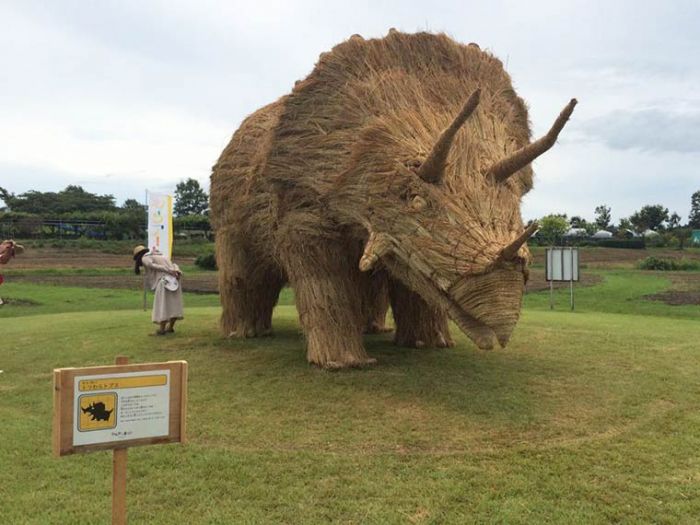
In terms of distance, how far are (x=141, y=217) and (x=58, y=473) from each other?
42.7 metres

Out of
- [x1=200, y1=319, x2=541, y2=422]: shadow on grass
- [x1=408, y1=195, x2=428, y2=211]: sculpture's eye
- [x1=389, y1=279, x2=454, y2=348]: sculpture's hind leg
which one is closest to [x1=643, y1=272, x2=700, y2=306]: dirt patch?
[x1=389, y1=279, x2=454, y2=348]: sculpture's hind leg

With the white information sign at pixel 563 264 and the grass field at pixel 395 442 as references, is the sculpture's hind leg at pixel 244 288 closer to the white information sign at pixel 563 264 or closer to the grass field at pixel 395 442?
the grass field at pixel 395 442

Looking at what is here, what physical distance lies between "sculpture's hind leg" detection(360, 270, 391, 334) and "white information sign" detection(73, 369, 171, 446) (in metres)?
3.86

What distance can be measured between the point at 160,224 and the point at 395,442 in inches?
374

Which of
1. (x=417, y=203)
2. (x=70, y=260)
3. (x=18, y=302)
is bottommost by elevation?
(x=18, y=302)

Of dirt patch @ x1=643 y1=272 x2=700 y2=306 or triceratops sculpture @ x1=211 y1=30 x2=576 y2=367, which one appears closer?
triceratops sculpture @ x1=211 y1=30 x2=576 y2=367

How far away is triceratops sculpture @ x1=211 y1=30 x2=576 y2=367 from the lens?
4.48 metres

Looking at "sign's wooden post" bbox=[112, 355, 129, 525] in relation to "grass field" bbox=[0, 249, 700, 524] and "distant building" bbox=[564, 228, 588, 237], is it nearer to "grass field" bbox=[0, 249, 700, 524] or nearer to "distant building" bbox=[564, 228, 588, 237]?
"grass field" bbox=[0, 249, 700, 524]

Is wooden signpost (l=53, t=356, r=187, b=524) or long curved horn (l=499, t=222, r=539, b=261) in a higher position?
long curved horn (l=499, t=222, r=539, b=261)

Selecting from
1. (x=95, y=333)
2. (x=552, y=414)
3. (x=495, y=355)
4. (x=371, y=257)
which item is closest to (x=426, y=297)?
(x=371, y=257)

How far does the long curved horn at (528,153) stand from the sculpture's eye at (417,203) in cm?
57

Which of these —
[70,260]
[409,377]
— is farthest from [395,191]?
[70,260]

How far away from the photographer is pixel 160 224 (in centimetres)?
1257

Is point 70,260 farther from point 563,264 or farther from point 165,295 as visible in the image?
point 563,264
